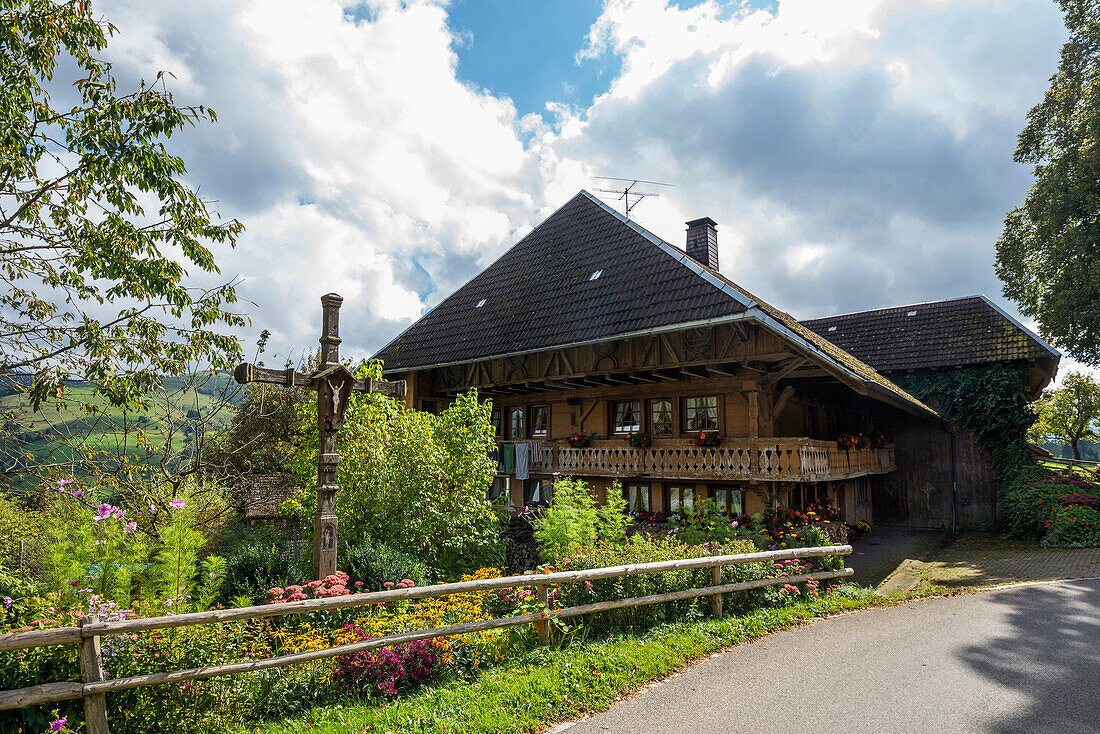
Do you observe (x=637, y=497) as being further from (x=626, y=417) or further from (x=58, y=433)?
(x=58, y=433)

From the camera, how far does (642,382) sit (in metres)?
17.2

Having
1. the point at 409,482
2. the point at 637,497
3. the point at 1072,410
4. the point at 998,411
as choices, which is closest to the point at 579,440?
the point at 637,497

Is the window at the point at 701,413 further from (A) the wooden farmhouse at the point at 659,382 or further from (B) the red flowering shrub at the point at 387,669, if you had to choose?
(B) the red flowering shrub at the point at 387,669

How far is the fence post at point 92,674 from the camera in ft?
14.3

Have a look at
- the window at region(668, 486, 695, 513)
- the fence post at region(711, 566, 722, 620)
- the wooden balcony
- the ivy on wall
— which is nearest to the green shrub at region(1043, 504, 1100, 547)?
the ivy on wall

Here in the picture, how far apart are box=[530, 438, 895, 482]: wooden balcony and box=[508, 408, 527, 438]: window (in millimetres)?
2065

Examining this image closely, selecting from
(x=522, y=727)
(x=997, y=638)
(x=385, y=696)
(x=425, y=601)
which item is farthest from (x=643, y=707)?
(x=997, y=638)

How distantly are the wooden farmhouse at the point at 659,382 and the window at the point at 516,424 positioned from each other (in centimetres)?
7

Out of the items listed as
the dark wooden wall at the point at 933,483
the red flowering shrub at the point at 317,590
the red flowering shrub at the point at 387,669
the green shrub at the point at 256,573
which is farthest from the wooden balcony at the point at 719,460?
the red flowering shrub at the point at 387,669

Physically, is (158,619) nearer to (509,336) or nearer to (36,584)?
(36,584)

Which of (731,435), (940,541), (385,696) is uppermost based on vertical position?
(731,435)

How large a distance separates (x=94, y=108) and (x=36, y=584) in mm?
5132

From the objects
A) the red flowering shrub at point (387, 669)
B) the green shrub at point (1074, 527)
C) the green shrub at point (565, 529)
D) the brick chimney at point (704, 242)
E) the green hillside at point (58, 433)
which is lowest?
the green shrub at point (1074, 527)

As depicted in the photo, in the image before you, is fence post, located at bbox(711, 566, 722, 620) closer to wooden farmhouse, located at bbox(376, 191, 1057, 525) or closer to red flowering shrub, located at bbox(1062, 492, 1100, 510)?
wooden farmhouse, located at bbox(376, 191, 1057, 525)
